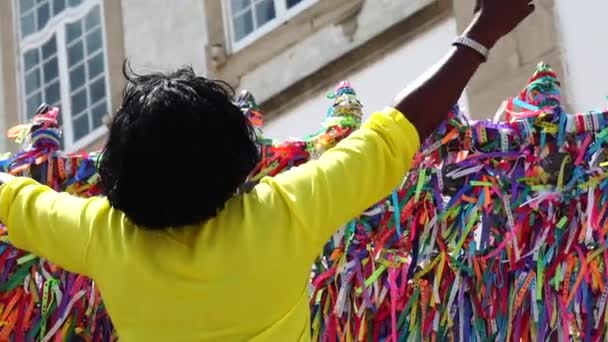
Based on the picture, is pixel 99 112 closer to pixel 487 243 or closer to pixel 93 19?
pixel 93 19

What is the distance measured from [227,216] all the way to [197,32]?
6476mm

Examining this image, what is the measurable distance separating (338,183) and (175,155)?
230mm

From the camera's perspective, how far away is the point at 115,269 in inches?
85.3

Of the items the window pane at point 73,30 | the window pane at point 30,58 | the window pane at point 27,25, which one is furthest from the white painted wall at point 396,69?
the window pane at point 27,25

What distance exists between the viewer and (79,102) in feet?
30.2

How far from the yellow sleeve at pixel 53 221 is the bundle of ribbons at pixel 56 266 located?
55cm

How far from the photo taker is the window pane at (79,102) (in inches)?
361

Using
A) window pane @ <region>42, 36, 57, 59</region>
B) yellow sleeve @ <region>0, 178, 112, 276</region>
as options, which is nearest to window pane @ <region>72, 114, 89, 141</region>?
window pane @ <region>42, 36, 57, 59</region>

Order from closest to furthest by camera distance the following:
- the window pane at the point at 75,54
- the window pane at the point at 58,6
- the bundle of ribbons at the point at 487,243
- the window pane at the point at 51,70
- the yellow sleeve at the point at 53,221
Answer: the yellow sleeve at the point at 53,221 < the bundle of ribbons at the point at 487,243 < the window pane at the point at 75,54 < the window pane at the point at 51,70 < the window pane at the point at 58,6

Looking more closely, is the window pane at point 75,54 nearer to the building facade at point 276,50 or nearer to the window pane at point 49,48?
the building facade at point 276,50

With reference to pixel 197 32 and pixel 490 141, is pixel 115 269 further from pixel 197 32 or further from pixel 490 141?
pixel 197 32

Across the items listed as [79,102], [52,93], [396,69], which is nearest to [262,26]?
[396,69]

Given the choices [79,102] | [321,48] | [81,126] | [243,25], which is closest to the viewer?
[321,48]

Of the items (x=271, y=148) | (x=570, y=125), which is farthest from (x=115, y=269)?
(x=570, y=125)
